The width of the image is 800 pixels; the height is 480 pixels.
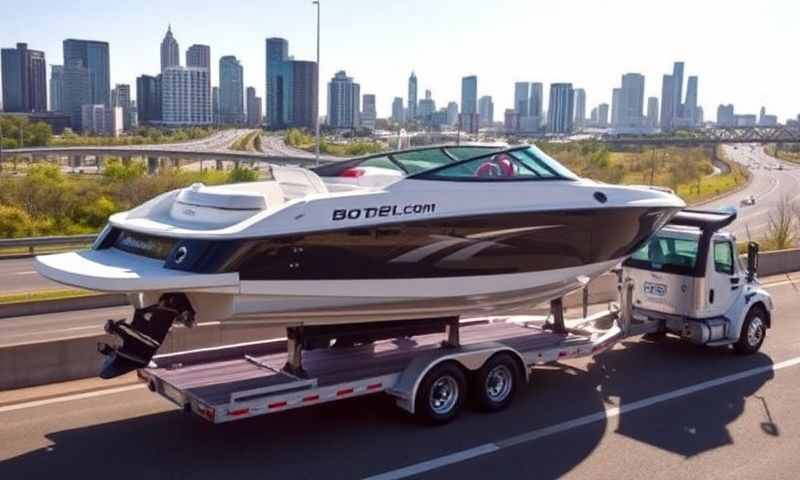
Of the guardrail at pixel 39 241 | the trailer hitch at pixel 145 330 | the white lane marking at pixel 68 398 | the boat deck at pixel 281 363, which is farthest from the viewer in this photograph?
the guardrail at pixel 39 241

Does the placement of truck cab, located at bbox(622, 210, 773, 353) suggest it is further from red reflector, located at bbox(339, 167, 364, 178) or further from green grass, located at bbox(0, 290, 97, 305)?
green grass, located at bbox(0, 290, 97, 305)

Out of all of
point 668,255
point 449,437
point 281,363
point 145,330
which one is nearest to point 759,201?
point 668,255

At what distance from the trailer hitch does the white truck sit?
0.45 metres

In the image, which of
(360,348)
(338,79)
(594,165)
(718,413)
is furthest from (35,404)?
(338,79)

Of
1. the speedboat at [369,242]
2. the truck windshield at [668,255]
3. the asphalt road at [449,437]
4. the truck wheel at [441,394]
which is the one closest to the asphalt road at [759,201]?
the truck windshield at [668,255]

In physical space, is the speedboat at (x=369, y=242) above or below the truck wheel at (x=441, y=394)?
above

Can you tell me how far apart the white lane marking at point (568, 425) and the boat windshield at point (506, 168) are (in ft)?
9.74

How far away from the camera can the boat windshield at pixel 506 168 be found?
981 cm

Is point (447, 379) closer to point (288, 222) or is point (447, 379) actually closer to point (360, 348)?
point (360, 348)

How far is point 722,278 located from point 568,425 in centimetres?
446

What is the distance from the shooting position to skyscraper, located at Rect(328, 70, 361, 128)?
166 metres

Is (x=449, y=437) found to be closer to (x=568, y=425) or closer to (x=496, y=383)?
(x=496, y=383)

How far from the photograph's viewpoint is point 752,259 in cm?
1297

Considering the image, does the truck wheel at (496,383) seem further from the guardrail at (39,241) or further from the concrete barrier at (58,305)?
the guardrail at (39,241)
